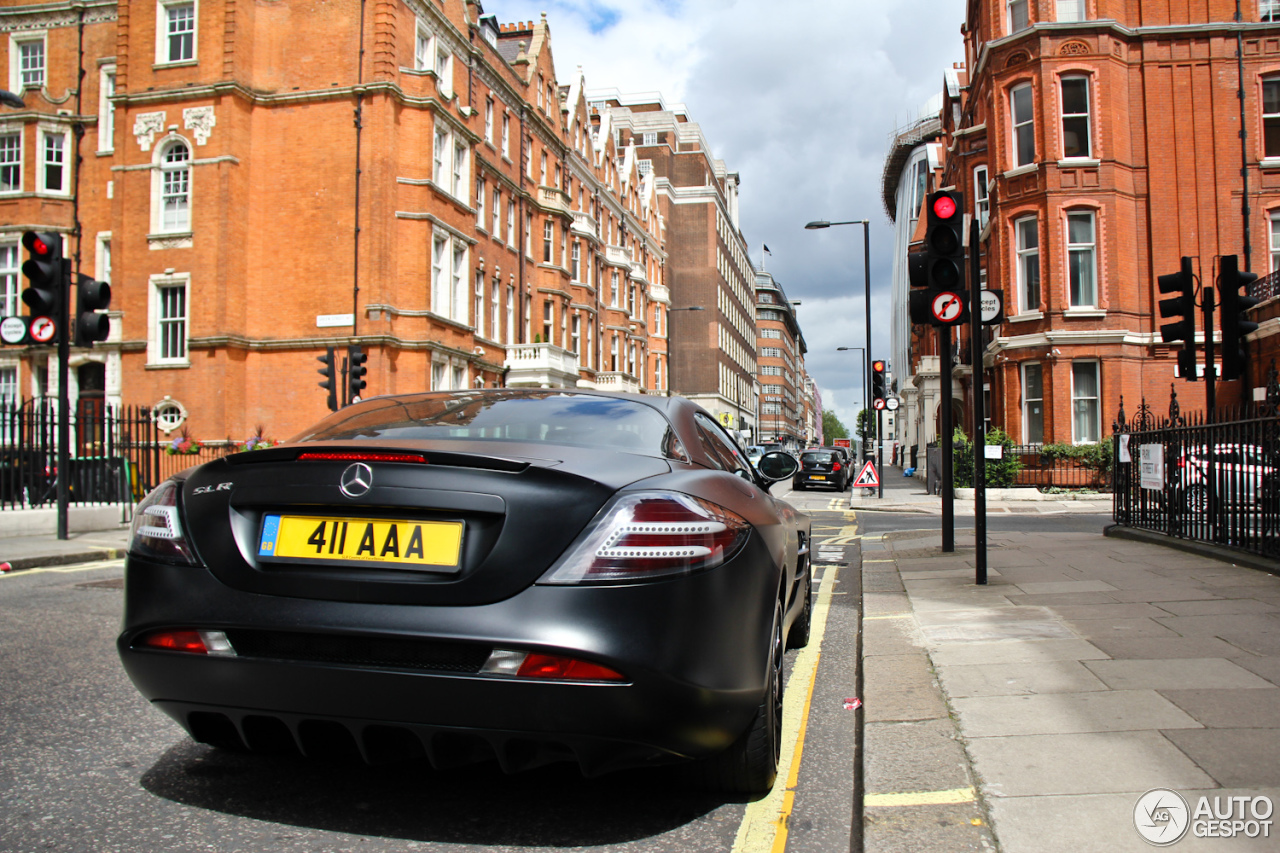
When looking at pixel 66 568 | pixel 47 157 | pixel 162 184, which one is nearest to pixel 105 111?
pixel 47 157

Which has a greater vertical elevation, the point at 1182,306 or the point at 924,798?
the point at 1182,306

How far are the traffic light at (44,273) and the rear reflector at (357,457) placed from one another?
11229 mm

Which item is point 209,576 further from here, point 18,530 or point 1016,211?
point 1016,211

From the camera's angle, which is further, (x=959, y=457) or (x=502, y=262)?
(x=502, y=262)

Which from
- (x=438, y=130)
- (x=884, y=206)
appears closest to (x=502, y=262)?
(x=438, y=130)

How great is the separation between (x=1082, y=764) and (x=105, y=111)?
34.9 meters

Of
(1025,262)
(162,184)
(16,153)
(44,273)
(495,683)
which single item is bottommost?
(495,683)

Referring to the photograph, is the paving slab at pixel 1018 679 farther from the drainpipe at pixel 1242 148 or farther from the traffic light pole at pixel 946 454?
the drainpipe at pixel 1242 148

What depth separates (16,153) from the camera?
29.8 metres

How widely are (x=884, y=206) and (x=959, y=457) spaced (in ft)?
268

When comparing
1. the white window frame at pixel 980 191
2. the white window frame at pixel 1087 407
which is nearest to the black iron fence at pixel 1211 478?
the white window frame at pixel 1087 407

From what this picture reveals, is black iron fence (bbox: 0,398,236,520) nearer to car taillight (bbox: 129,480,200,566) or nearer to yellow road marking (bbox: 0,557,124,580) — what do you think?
yellow road marking (bbox: 0,557,124,580)

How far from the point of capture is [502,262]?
35844 millimetres

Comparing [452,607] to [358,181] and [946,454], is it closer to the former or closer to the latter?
[946,454]
